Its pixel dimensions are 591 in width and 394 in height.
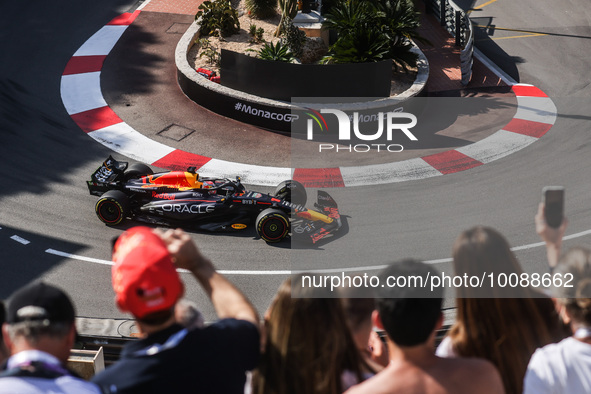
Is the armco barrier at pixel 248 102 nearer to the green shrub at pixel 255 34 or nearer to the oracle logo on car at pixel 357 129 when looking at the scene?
the oracle logo on car at pixel 357 129

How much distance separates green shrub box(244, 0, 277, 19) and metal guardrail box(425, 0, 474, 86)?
5.38m

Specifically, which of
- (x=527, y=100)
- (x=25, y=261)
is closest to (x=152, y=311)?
(x=25, y=261)

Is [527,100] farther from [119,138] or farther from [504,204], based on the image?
[119,138]

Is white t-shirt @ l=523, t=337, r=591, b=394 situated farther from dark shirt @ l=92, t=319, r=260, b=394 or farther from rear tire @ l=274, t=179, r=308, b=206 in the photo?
rear tire @ l=274, t=179, r=308, b=206

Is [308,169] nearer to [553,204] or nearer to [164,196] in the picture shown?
[164,196]

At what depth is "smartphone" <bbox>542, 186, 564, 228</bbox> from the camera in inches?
158

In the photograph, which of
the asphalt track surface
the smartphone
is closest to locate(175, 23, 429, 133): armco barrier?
the asphalt track surface

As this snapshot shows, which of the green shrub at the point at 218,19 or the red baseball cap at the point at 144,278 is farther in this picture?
the green shrub at the point at 218,19

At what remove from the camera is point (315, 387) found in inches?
137

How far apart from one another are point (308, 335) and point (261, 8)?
1678 centimetres

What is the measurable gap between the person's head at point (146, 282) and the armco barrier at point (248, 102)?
1161cm

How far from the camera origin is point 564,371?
135 inches

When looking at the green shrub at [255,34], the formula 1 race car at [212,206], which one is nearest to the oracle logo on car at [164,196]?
the formula 1 race car at [212,206]

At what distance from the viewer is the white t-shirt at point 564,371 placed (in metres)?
3.42
